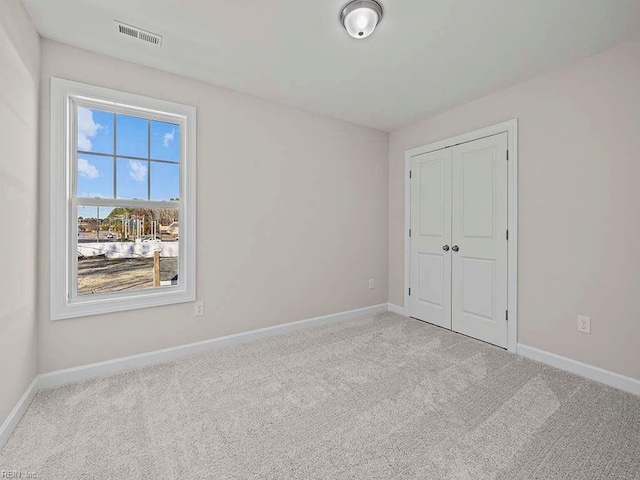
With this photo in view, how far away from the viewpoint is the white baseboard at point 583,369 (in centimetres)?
213

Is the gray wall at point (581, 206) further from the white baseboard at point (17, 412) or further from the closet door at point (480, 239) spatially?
the white baseboard at point (17, 412)

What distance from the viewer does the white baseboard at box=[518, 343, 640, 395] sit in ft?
6.98

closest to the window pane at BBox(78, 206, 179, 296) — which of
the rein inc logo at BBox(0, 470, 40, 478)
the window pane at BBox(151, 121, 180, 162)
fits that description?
the window pane at BBox(151, 121, 180, 162)

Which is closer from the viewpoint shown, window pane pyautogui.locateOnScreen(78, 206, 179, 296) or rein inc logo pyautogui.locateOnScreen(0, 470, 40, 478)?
rein inc logo pyautogui.locateOnScreen(0, 470, 40, 478)

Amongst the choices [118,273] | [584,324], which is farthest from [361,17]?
[584,324]

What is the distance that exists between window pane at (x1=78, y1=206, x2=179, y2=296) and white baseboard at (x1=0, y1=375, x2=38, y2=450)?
0.67m

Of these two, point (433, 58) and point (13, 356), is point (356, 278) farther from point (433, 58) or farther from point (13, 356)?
point (13, 356)

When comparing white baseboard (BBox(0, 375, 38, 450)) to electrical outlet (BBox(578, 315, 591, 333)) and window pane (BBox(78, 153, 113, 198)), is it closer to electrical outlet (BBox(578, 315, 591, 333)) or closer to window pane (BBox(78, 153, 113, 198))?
window pane (BBox(78, 153, 113, 198))

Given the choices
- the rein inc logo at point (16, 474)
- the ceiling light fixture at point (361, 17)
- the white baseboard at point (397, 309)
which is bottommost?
the rein inc logo at point (16, 474)

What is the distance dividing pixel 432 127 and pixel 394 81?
1.05m

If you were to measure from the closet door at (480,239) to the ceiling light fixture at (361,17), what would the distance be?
5.83ft

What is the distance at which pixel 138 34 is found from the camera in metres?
2.09

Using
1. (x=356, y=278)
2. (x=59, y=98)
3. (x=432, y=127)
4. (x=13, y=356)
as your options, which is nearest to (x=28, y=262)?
(x=13, y=356)

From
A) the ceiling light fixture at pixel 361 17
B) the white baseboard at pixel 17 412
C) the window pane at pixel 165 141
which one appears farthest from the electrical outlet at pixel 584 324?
the white baseboard at pixel 17 412
